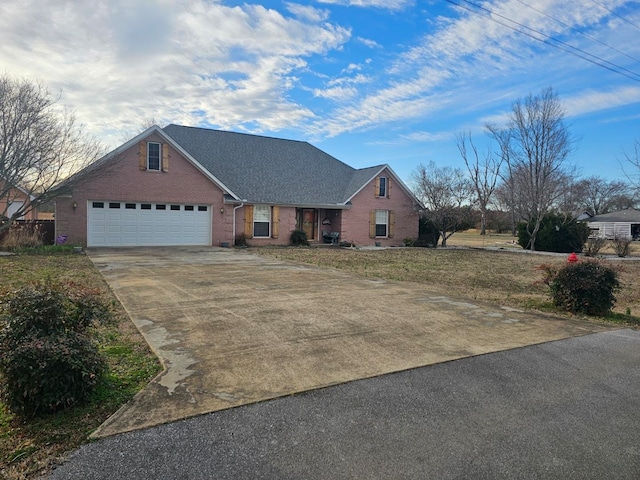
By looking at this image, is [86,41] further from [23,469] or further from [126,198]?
[23,469]

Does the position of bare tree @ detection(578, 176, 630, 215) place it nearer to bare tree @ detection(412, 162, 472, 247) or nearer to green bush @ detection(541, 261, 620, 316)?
bare tree @ detection(412, 162, 472, 247)

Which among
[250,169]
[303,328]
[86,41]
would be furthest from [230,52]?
[303,328]

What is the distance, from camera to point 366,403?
363 centimetres

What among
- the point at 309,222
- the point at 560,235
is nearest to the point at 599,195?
the point at 560,235

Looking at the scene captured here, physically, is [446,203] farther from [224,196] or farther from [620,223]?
[620,223]

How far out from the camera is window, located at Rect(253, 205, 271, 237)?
880 inches

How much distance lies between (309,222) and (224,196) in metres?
5.79

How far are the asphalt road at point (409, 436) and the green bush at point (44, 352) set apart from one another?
26.6 inches

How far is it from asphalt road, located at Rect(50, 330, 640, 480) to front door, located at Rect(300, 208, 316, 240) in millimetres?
20554

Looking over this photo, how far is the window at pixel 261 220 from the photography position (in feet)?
73.4

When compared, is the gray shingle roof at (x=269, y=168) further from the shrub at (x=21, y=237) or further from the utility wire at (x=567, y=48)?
the utility wire at (x=567, y=48)

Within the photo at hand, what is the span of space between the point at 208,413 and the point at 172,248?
54.2ft

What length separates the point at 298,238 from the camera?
22.9 meters

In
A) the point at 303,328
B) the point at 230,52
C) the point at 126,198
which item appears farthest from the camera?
the point at 126,198
